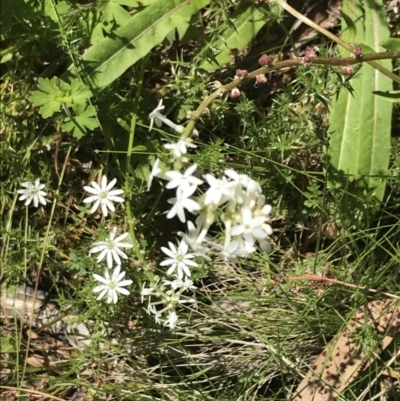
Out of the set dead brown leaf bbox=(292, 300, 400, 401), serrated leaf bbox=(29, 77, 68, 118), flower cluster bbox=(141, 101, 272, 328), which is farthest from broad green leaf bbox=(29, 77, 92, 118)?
dead brown leaf bbox=(292, 300, 400, 401)

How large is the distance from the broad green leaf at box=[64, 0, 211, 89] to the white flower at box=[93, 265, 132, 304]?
2.68 feet

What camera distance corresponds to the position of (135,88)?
2.75 metres

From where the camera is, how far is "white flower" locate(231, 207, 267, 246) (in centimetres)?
171

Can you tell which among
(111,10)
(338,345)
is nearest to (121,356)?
(338,345)

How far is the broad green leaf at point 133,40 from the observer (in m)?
2.56

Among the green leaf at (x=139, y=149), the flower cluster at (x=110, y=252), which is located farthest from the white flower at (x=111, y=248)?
the green leaf at (x=139, y=149)

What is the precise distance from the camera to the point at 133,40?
259 centimetres

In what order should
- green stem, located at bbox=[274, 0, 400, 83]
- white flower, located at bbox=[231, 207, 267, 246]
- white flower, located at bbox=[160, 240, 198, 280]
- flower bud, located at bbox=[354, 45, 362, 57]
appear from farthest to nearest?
white flower, located at bbox=[160, 240, 198, 280] → green stem, located at bbox=[274, 0, 400, 83] → flower bud, located at bbox=[354, 45, 362, 57] → white flower, located at bbox=[231, 207, 267, 246]

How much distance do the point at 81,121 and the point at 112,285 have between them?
0.72 metres

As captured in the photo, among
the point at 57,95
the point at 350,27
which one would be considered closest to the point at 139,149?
the point at 57,95

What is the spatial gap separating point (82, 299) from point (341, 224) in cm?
124

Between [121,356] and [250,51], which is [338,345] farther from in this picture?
[250,51]

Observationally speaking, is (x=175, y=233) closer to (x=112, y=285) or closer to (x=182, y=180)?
(x=112, y=285)

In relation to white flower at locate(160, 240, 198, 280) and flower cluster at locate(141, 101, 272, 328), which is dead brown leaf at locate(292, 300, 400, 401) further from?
flower cluster at locate(141, 101, 272, 328)
